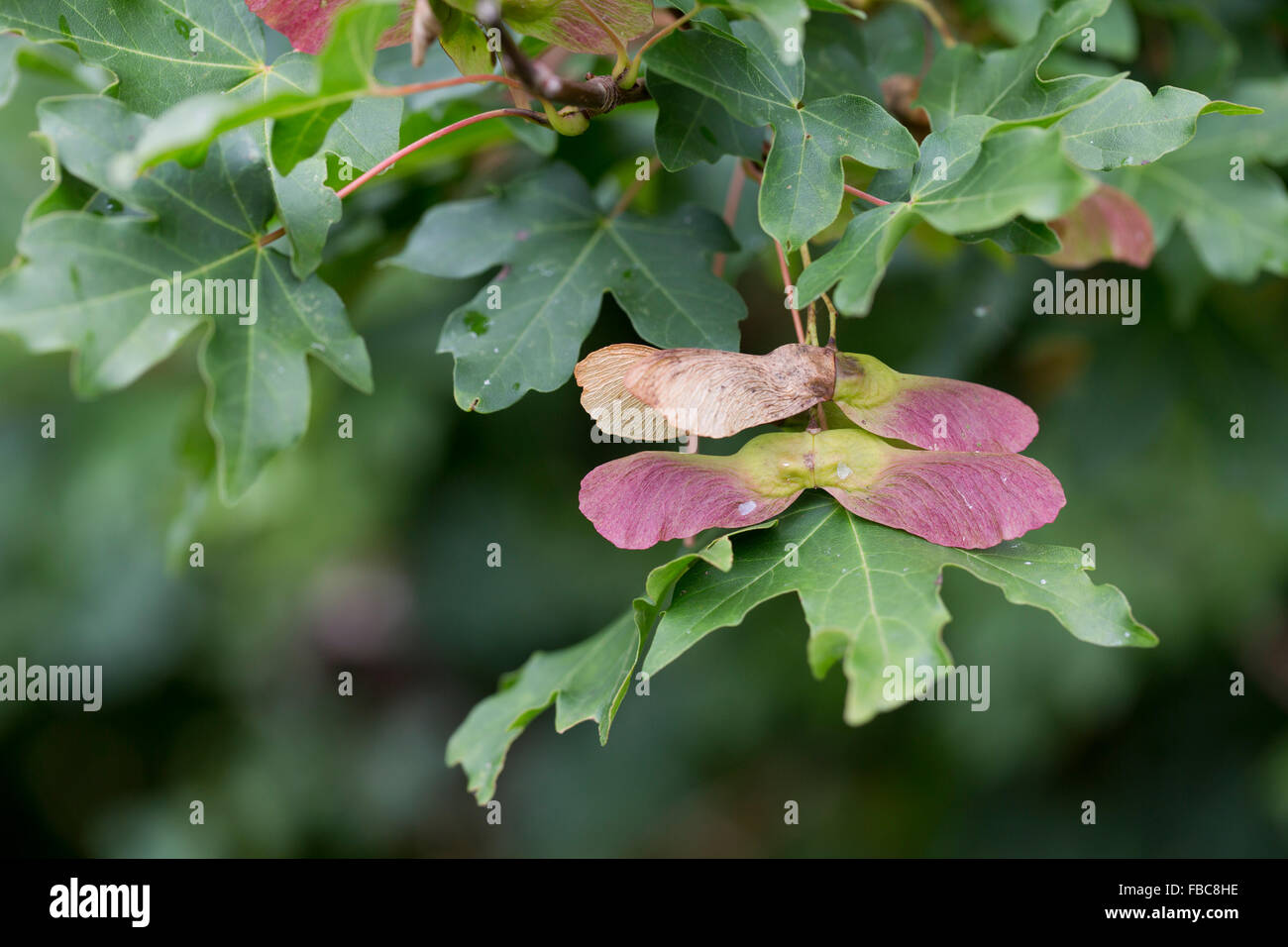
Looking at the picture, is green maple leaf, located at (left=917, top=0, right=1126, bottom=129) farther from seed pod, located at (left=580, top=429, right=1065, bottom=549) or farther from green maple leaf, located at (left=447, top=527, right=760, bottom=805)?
green maple leaf, located at (left=447, top=527, right=760, bottom=805)

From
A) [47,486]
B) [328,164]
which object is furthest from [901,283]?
[47,486]

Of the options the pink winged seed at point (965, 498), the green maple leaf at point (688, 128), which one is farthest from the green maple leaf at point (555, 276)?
the pink winged seed at point (965, 498)

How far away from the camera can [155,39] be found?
892 mm

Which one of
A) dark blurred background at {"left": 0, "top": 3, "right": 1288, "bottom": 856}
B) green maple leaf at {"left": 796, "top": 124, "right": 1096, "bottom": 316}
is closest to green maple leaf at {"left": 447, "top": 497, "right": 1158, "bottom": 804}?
green maple leaf at {"left": 796, "top": 124, "right": 1096, "bottom": 316}

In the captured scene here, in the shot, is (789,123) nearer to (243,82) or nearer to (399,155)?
(399,155)

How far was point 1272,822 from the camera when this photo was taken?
7.54ft

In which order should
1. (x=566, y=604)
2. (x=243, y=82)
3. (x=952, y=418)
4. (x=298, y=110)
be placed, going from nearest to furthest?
1. (x=298, y=110)
2. (x=952, y=418)
3. (x=243, y=82)
4. (x=566, y=604)

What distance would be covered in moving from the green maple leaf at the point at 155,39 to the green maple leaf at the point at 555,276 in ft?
0.82

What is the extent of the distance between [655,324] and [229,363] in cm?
38

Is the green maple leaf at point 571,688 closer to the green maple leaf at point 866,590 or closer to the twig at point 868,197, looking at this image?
the green maple leaf at point 866,590

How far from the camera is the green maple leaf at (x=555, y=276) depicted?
93cm

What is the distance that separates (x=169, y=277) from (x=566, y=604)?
6.40ft

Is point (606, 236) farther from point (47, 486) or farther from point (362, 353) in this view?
point (47, 486)

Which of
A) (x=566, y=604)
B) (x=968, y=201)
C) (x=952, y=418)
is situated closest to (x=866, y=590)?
(x=952, y=418)
